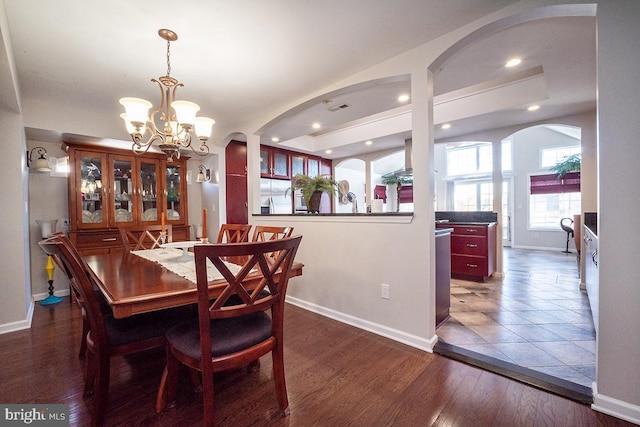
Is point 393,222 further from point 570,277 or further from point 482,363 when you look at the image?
point 570,277

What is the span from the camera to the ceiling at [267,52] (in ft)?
5.50

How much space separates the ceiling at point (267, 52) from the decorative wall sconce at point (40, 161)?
275mm

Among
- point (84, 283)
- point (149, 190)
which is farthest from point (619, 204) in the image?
point (149, 190)

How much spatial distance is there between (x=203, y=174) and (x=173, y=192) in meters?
0.48

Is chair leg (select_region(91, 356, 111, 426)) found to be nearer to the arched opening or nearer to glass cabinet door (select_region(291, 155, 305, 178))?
the arched opening

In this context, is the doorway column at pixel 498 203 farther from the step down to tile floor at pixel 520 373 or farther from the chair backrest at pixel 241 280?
the chair backrest at pixel 241 280

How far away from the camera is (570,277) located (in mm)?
3953

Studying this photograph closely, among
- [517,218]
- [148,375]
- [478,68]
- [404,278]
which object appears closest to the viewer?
[148,375]

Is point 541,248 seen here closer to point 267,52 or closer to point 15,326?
point 267,52

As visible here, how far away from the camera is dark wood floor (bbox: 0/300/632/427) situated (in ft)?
4.46

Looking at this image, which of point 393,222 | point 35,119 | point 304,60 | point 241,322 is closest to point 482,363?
point 393,222

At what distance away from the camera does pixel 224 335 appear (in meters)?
1.30

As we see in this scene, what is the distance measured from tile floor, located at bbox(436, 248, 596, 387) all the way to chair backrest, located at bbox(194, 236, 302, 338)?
5.06 ft

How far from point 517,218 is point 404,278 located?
21.4 ft
